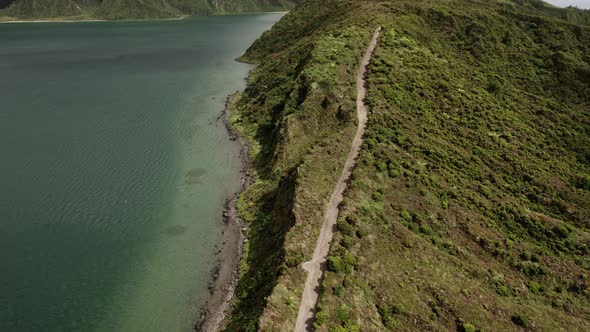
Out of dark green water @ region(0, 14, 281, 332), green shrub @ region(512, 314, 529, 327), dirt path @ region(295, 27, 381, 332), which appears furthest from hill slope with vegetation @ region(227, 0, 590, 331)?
dark green water @ region(0, 14, 281, 332)

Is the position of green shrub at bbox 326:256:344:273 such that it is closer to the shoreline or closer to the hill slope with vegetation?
the hill slope with vegetation

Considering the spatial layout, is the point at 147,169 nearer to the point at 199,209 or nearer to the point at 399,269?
the point at 199,209

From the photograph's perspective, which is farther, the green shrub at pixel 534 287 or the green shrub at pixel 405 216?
the green shrub at pixel 405 216

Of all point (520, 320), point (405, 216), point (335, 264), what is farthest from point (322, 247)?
point (520, 320)

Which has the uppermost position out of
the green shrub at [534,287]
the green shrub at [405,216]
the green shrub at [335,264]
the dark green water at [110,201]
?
the green shrub at [405,216]

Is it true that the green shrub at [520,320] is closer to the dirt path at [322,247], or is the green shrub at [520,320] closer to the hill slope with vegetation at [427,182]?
the hill slope with vegetation at [427,182]

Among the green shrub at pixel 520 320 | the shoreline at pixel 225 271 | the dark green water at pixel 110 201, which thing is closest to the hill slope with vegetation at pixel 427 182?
the green shrub at pixel 520 320
